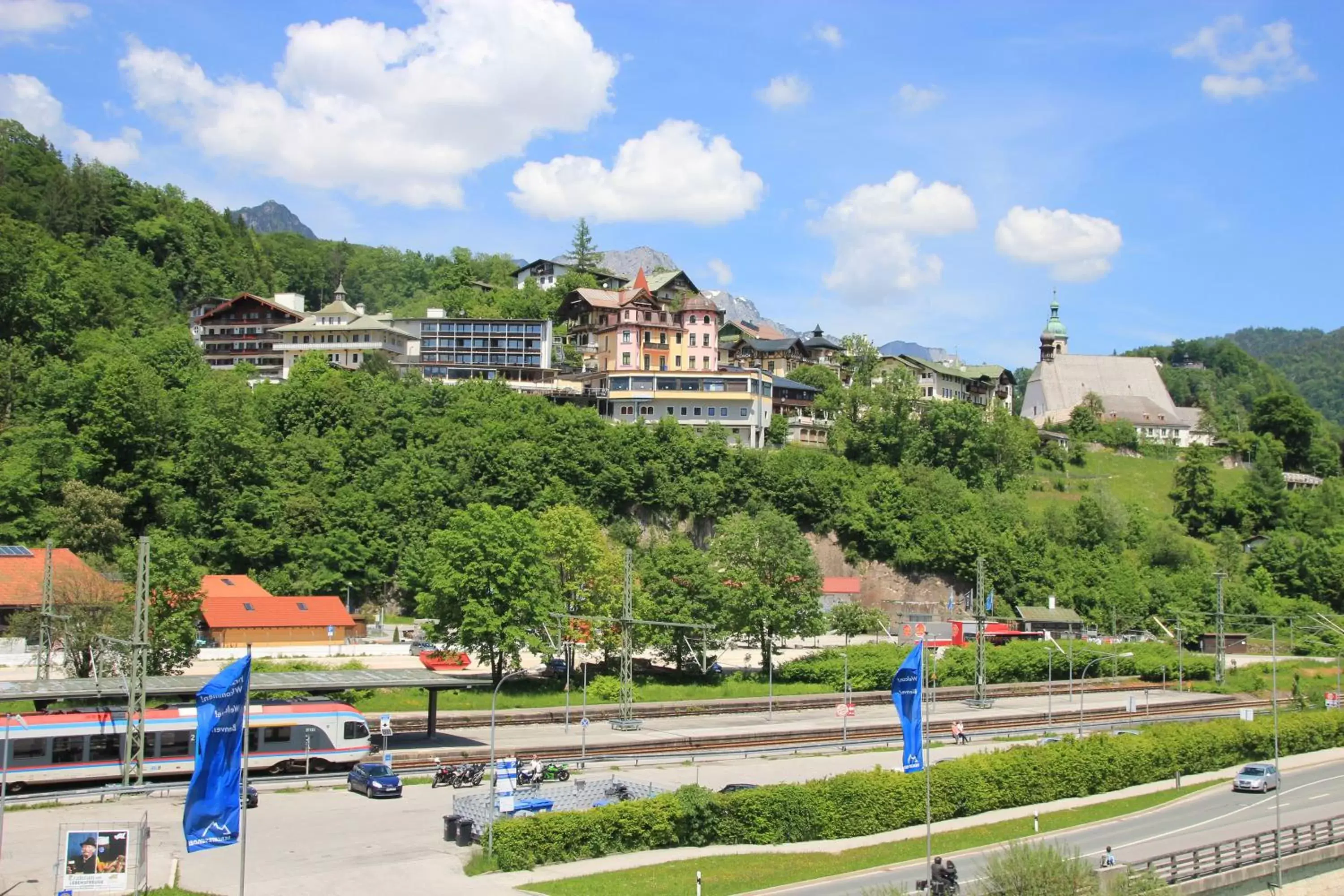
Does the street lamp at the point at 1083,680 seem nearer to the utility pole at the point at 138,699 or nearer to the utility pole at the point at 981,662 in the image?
the utility pole at the point at 981,662

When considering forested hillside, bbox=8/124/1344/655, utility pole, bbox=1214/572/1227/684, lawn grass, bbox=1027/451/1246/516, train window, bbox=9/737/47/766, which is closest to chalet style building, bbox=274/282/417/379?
forested hillside, bbox=8/124/1344/655

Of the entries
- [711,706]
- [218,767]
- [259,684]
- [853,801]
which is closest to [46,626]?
[259,684]

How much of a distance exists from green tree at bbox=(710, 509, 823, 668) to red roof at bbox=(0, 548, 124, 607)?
105ft

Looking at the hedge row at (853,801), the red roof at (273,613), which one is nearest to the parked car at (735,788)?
the hedge row at (853,801)

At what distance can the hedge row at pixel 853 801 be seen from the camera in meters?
33.1

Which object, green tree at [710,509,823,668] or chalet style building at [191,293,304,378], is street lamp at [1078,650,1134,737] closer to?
green tree at [710,509,823,668]

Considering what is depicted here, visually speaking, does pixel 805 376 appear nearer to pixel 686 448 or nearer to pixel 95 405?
pixel 686 448

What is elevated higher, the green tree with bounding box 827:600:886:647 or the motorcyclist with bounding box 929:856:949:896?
the green tree with bounding box 827:600:886:647

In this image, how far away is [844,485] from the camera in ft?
322

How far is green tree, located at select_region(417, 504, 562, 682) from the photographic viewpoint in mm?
→ 57562

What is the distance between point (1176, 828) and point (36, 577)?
5575cm

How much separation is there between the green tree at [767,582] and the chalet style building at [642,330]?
135ft

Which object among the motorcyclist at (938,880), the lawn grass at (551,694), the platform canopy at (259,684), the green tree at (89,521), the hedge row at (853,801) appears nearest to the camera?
the motorcyclist at (938,880)

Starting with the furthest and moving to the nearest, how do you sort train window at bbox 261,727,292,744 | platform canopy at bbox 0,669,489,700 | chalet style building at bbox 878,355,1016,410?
chalet style building at bbox 878,355,1016,410 → train window at bbox 261,727,292,744 → platform canopy at bbox 0,669,489,700
